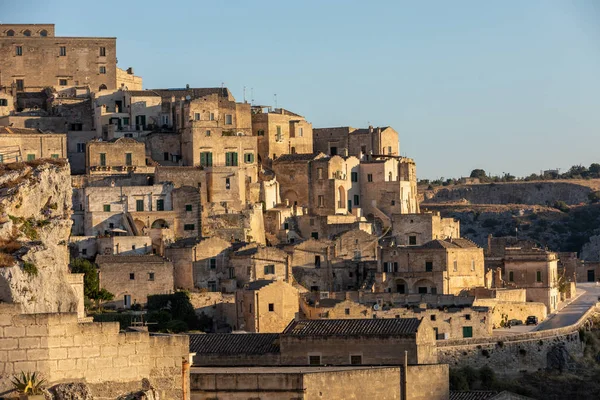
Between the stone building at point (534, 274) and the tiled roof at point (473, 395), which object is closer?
the tiled roof at point (473, 395)

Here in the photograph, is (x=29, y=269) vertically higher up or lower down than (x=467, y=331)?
higher up

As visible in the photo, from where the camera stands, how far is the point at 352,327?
42.4 meters

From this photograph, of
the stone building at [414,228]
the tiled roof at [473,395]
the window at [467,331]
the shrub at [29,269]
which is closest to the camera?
the shrub at [29,269]

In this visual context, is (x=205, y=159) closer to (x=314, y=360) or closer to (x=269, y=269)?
(x=269, y=269)

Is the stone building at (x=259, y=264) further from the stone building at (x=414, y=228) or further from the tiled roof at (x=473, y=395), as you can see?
the tiled roof at (x=473, y=395)

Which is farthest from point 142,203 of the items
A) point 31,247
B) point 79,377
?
point 79,377

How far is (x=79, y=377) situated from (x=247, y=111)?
59001 millimetres

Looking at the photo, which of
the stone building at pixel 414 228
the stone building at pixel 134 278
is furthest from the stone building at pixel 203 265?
the stone building at pixel 414 228

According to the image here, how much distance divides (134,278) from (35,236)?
3106 centimetres

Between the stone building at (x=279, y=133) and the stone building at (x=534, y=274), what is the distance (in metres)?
14.8

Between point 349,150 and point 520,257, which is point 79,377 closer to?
point 520,257

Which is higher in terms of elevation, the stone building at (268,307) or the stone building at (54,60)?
the stone building at (54,60)

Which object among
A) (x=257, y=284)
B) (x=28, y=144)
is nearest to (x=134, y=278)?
(x=257, y=284)

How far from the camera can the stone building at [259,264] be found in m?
67.6
